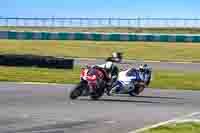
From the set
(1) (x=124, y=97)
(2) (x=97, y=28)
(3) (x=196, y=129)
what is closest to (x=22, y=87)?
(1) (x=124, y=97)

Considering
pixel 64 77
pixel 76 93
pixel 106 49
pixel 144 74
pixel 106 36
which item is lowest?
pixel 76 93

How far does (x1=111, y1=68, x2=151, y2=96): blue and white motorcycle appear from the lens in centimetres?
2061

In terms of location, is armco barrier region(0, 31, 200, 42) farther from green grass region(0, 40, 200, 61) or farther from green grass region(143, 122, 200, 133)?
green grass region(143, 122, 200, 133)

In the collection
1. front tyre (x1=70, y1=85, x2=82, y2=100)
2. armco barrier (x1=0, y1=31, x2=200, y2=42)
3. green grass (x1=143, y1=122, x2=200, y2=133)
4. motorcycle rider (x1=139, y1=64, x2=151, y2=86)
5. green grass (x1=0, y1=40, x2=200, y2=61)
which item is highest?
armco barrier (x1=0, y1=31, x2=200, y2=42)

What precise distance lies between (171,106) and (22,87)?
6.91 meters

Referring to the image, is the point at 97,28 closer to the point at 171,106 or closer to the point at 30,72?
the point at 30,72

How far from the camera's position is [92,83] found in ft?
64.8

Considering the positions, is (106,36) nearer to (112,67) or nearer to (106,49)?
(106,49)

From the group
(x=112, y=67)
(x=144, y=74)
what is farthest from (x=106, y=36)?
(x=112, y=67)

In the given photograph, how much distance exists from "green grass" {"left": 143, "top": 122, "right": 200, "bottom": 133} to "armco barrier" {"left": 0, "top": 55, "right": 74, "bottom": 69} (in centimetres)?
1677

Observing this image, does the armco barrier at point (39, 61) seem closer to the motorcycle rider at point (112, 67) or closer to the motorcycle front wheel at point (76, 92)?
the motorcycle rider at point (112, 67)

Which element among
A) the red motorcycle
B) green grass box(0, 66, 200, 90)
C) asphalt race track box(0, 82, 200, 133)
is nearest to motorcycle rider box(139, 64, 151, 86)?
asphalt race track box(0, 82, 200, 133)

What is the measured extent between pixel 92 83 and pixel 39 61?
1123 centimetres

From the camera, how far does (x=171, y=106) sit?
18.4m
